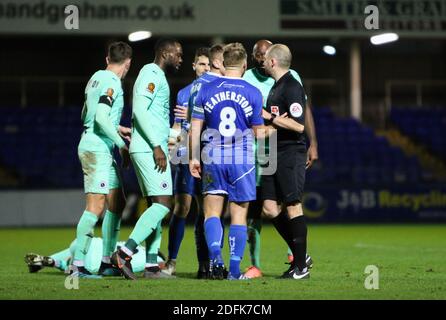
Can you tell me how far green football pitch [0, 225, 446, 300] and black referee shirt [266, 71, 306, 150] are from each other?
1.37 meters

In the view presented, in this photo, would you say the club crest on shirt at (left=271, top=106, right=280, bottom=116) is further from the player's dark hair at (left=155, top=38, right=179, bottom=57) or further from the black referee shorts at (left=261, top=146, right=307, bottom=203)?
the player's dark hair at (left=155, top=38, right=179, bottom=57)

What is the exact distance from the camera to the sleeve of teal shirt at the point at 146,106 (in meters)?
9.23

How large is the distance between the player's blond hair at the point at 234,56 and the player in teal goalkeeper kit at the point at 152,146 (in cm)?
72

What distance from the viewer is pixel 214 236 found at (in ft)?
29.3

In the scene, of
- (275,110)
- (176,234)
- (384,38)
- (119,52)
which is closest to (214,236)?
(176,234)

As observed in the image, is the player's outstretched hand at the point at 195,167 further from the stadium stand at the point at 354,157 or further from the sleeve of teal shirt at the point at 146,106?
the stadium stand at the point at 354,157

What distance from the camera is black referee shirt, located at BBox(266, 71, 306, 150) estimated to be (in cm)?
916

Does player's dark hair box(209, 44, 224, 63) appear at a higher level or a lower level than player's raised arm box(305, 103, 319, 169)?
higher

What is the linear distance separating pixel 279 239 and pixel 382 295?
8.99 meters

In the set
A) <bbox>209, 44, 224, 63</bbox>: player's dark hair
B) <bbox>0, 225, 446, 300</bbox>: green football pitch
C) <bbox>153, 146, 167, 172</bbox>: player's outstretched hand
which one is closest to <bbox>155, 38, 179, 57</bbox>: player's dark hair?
<bbox>209, 44, 224, 63</bbox>: player's dark hair

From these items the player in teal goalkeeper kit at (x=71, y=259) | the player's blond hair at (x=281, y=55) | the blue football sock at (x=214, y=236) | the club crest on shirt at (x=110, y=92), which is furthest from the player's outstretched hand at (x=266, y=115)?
the player in teal goalkeeper kit at (x=71, y=259)

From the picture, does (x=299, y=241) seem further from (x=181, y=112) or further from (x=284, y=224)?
(x=181, y=112)

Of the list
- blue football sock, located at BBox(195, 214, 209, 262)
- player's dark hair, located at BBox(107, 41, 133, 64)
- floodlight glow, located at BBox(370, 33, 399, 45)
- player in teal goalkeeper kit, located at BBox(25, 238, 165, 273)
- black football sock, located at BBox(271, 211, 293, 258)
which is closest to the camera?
black football sock, located at BBox(271, 211, 293, 258)

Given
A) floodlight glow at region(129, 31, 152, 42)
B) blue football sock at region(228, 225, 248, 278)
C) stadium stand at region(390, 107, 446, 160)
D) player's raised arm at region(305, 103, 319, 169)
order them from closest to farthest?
blue football sock at region(228, 225, 248, 278)
player's raised arm at region(305, 103, 319, 169)
floodlight glow at region(129, 31, 152, 42)
stadium stand at region(390, 107, 446, 160)
